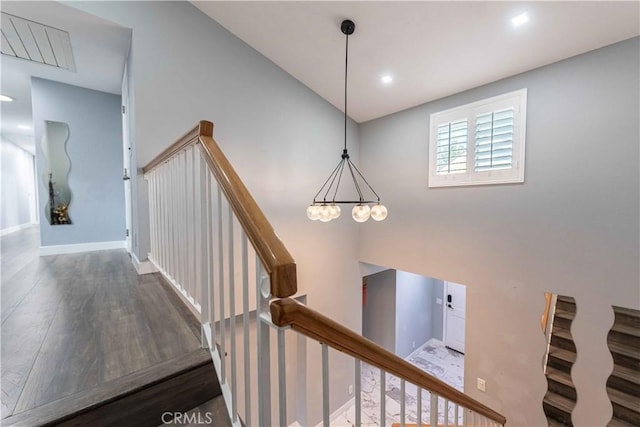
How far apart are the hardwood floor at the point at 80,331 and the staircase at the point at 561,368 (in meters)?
3.45

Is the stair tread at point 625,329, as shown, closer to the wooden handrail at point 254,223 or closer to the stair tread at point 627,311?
the stair tread at point 627,311

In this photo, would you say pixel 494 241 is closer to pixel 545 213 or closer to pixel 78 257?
pixel 545 213

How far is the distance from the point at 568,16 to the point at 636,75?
2.64 feet

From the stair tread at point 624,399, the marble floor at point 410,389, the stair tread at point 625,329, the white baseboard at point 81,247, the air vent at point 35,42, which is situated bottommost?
the marble floor at point 410,389

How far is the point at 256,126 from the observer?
11.6 ft

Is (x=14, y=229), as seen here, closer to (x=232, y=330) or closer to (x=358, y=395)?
(x=232, y=330)

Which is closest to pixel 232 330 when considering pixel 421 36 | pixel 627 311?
pixel 421 36

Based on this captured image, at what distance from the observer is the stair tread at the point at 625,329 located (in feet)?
7.80

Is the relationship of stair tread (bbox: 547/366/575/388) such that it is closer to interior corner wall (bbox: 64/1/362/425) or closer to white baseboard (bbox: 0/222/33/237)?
interior corner wall (bbox: 64/1/362/425)

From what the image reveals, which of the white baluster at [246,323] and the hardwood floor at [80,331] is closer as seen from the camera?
the white baluster at [246,323]

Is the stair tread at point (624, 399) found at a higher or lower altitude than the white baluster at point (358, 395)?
lower

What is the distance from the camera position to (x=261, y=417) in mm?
759

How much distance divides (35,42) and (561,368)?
6.29m

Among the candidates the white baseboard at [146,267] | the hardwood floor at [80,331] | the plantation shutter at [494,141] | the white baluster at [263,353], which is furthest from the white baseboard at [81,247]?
the plantation shutter at [494,141]
